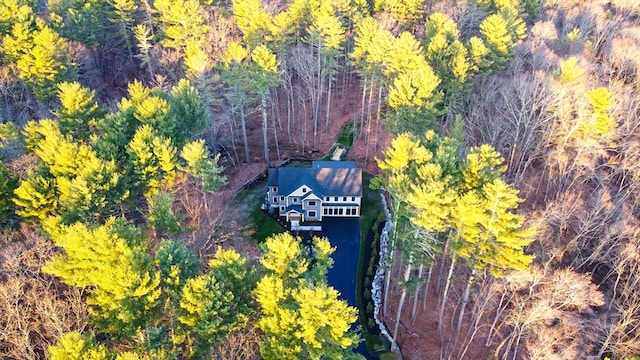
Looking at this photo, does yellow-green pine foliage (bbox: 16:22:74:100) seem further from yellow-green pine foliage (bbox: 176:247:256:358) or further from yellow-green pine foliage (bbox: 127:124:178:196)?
yellow-green pine foliage (bbox: 176:247:256:358)

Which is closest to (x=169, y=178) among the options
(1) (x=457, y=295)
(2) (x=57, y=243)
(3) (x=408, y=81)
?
(2) (x=57, y=243)

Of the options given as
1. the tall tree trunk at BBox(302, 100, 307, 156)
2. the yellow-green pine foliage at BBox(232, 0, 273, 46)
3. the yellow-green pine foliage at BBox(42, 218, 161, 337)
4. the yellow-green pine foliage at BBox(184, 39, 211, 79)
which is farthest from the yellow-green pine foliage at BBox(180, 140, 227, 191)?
the yellow-green pine foliage at BBox(232, 0, 273, 46)

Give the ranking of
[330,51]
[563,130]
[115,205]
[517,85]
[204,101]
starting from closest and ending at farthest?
[115,205] < [563,130] < [517,85] < [204,101] < [330,51]

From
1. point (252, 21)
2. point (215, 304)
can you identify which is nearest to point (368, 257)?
point (215, 304)

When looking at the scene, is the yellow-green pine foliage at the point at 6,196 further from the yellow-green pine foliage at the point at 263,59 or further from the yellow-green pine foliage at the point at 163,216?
the yellow-green pine foliage at the point at 263,59

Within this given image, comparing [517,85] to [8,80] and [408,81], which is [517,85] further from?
[8,80]

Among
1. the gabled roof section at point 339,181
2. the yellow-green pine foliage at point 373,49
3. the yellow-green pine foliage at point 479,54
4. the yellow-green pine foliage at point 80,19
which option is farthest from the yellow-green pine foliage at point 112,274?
the yellow-green pine foliage at point 80,19
